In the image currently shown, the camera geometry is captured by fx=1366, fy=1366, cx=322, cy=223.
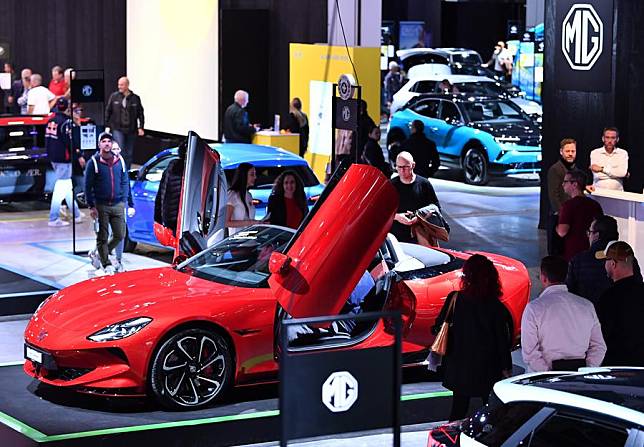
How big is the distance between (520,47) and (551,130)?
72.7 feet

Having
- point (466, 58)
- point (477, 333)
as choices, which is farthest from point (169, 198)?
point (466, 58)

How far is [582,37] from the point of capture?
1800 cm

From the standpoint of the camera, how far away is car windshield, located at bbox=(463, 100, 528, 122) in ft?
83.1

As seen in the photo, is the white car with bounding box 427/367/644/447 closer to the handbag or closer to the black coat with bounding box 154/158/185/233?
the handbag

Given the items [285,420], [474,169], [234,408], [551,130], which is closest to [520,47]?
Result: [474,169]

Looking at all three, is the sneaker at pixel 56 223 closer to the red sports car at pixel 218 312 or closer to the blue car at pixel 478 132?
A: the blue car at pixel 478 132

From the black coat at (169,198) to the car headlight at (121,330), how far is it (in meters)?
3.32

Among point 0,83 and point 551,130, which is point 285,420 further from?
point 0,83

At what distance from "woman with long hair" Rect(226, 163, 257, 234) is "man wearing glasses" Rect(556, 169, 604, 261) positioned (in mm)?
3431

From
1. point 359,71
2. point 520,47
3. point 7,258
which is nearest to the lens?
point 7,258

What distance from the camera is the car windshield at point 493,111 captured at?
83.1ft

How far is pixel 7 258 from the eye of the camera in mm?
17141

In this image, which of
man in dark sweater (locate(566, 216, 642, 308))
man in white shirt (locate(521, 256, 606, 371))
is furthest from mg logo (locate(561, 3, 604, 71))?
man in white shirt (locate(521, 256, 606, 371))

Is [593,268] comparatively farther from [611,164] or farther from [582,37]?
[582,37]
